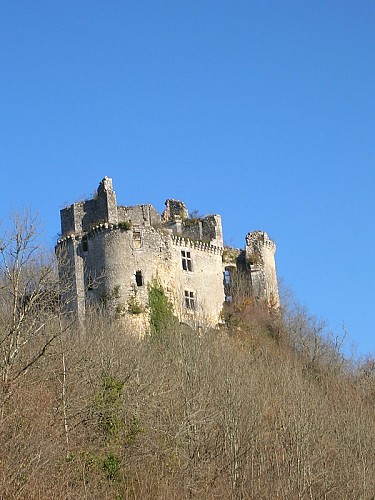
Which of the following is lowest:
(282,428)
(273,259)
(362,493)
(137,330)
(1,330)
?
(362,493)

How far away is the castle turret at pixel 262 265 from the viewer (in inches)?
1855

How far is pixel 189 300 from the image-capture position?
44062 mm

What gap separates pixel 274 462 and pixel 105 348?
657cm

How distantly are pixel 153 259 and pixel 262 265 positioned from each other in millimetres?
6873

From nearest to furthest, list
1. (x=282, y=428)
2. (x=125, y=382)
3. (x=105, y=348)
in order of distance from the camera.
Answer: (x=125, y=382)
(x=282, y=428)
(x=105, y=348)

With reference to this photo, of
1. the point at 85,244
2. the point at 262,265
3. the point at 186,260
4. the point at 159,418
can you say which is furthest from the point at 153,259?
the point at 159,418

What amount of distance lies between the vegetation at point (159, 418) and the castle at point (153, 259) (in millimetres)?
1921

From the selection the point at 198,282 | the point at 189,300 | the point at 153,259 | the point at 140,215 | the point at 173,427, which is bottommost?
the point at 173,427

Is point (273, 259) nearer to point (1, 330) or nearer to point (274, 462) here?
point (274, 462)

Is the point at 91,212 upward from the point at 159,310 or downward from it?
upward

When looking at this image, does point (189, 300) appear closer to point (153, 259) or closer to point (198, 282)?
point (198, 282)

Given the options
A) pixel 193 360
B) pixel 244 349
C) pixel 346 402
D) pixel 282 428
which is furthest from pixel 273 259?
pixel 282 428

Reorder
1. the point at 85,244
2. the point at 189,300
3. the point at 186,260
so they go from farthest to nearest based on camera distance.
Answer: the point at 186,260
the point at 189,300
the point at 85,244

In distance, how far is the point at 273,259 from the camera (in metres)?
49.1
